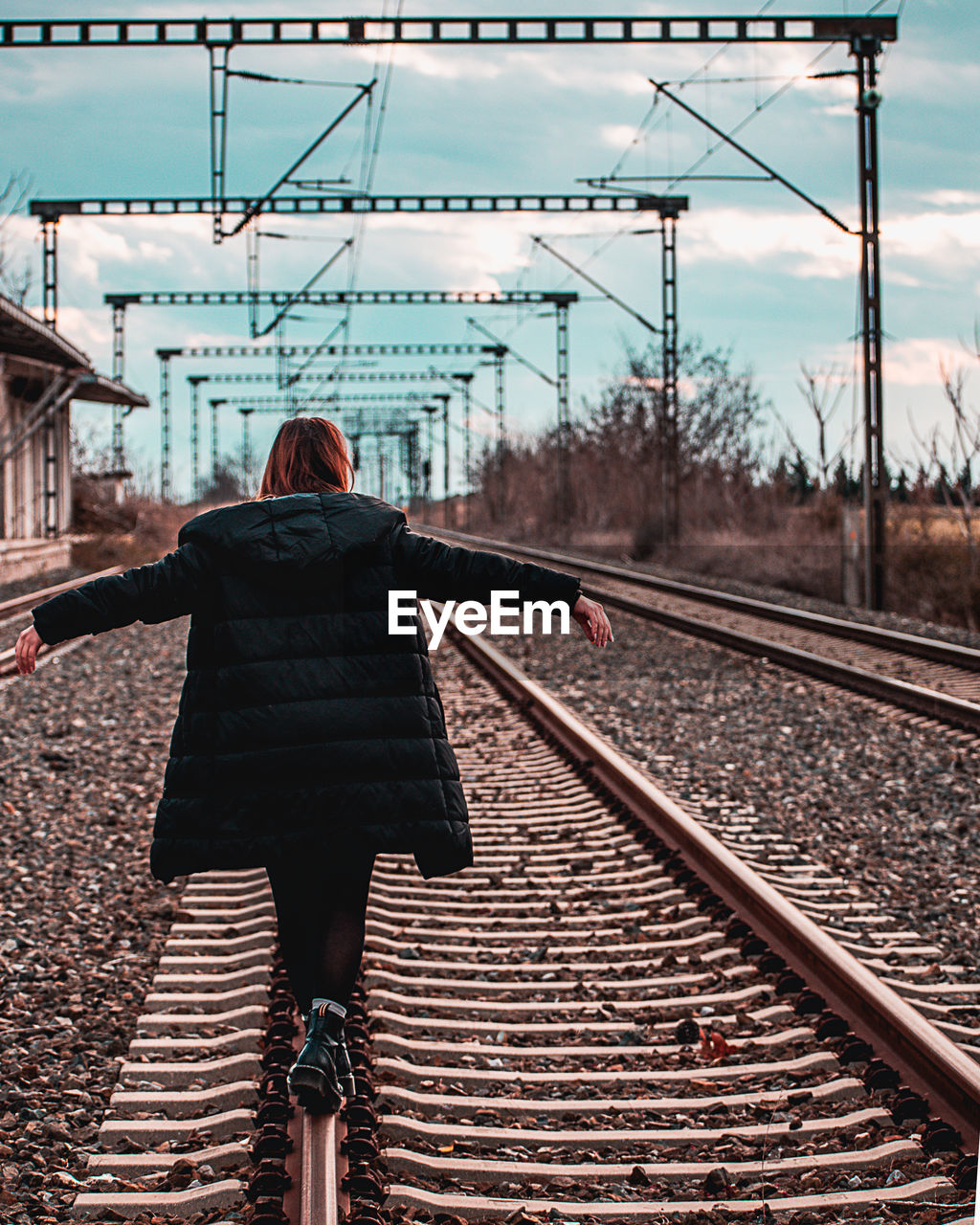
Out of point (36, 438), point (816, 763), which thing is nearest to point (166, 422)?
point (36, 438)

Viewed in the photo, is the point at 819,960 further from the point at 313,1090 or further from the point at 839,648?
the point at 839,648

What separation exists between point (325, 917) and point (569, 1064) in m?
1.02

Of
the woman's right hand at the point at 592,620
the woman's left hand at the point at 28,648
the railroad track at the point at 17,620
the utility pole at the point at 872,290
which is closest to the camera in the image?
the woman's left hand at the point at 28,648

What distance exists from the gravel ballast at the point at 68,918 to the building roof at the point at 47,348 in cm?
1187

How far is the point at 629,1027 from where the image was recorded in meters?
3.94

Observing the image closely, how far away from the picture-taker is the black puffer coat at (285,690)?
2893 millimetres

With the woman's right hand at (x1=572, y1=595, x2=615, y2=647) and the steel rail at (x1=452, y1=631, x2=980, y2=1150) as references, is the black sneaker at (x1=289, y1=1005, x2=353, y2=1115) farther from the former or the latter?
the steel rail at (x1=452, y1=631, x2=980, y2=1150)

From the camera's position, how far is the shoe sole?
9.91ft

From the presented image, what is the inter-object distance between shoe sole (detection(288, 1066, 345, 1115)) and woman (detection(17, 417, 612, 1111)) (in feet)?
1.62

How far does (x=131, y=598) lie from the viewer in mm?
2947

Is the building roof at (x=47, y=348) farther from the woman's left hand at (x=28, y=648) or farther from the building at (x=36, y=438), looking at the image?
the woman's left hand at (x=28, y=648)

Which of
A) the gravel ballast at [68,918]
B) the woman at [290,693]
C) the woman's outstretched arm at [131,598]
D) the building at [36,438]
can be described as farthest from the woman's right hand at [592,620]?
the building at [36,438]

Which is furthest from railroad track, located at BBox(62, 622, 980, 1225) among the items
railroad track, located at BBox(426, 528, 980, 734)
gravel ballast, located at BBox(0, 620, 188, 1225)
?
railroad track, located at BBox(426, 528, 980, 734)

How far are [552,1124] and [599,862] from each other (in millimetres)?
2383
